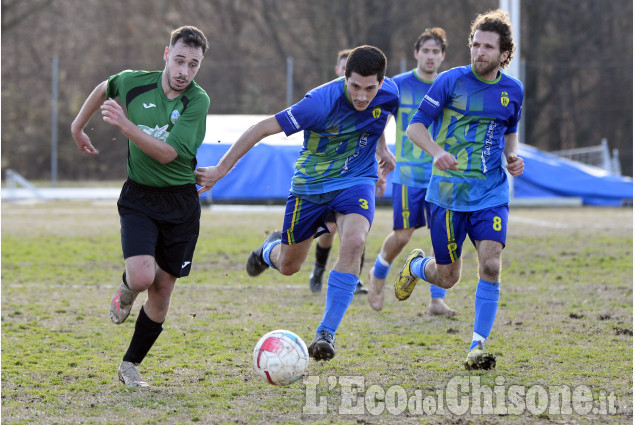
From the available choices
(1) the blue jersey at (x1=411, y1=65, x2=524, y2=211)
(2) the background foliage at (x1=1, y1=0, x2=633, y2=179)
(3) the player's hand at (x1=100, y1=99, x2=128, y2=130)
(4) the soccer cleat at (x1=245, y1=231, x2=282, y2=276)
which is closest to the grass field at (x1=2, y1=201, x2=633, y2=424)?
(4) the soccer cleat at (x1=245, y1=231, x2=282, y2=276)

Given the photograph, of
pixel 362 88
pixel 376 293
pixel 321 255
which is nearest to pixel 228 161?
pixel 362 88

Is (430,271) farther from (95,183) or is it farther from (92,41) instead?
(92,41)

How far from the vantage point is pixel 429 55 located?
7.28 m

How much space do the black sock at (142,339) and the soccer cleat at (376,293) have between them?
2.48m

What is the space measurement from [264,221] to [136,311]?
319 inches

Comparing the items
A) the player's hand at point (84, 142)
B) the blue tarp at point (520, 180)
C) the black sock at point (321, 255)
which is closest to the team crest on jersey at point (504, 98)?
the player's hand at point (84, 142)

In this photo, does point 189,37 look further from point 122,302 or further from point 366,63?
A: point 122,302

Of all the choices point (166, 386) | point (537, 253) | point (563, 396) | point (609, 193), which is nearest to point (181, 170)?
point (166, 386)

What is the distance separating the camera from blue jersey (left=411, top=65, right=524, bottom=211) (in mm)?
5352

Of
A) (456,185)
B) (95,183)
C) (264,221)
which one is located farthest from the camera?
(95,183)

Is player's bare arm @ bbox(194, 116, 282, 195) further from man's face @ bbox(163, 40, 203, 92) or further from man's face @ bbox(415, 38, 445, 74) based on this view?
man's face @ bbox(415, 38, 445, 74)

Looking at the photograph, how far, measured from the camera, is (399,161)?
24.1 ft

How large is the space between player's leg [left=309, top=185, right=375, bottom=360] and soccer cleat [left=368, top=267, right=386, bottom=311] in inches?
71.3

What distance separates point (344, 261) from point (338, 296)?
0.21m
